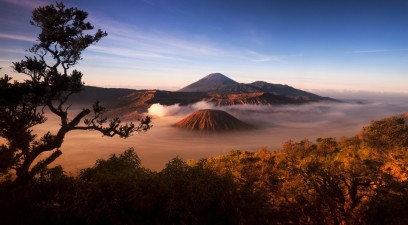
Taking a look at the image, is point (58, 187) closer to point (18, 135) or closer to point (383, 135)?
point (18, 135)

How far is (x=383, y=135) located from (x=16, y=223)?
82249 mm

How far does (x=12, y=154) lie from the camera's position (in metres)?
17.4

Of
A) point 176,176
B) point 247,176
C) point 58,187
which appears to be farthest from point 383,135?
point 58,187

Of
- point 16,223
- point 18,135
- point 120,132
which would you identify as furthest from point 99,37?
point 16,223

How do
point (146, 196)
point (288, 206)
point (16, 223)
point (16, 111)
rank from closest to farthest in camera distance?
point (16, 223), point (146, 196), point (16, 111), point (288, 206)

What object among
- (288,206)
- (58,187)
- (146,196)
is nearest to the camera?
(146,196)

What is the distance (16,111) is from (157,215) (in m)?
10.2

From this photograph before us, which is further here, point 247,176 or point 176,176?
point 247,176

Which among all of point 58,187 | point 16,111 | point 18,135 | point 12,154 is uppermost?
point 16,111

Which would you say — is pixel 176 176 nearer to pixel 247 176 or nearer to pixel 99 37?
pixel 99 37

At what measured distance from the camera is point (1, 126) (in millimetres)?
16562

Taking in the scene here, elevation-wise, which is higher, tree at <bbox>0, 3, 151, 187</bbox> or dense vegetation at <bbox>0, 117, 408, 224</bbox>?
tree at <bbox>0, 3, 151, 187</bbox>

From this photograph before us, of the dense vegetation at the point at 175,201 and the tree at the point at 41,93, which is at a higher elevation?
the tree at the point at 41,93

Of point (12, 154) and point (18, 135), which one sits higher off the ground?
point (18, 135)
